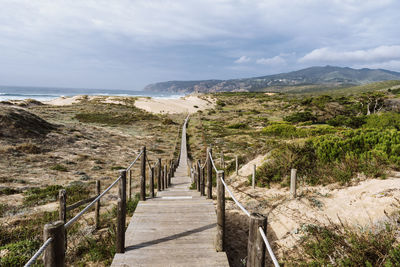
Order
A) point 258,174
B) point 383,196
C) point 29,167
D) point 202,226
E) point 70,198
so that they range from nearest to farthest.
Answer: point 202,226
point 383,196
point 70,198
point 258,174
point 29,167

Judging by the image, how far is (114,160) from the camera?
16.7m

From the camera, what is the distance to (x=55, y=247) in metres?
2.04

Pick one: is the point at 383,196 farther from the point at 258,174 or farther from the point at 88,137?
the point at 88,137

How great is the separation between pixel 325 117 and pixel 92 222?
35.4m

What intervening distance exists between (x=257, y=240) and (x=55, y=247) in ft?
6.57

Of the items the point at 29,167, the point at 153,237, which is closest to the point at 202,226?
the point at 153,237

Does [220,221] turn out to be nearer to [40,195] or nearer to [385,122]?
[40,195]

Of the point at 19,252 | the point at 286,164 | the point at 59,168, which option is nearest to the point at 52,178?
the point at 59,168

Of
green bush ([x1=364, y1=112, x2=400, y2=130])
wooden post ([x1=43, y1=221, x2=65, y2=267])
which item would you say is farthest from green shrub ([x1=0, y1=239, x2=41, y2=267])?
green bush ([x1=364, y1=112, x2=400, y2=130])

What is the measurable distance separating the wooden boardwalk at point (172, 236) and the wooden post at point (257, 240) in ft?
4.55

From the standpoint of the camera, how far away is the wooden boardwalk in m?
3.61

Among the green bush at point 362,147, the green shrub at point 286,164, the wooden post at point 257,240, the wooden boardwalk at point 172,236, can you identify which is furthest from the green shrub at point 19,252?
the green bush at point 362,147

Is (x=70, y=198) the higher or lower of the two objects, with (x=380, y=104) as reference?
lower

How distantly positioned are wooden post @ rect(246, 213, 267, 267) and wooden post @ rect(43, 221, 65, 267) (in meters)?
1.87
